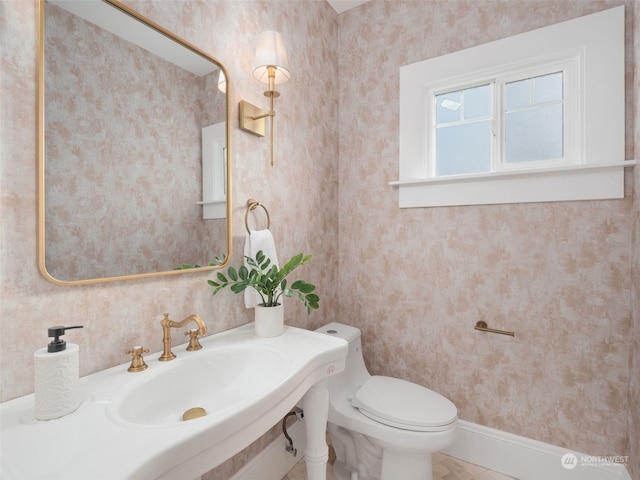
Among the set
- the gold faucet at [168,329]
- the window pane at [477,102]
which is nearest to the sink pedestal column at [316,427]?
the gold faucet at [168,329]

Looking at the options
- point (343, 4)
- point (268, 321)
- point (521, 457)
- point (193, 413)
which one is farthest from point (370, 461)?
point (343, 4)

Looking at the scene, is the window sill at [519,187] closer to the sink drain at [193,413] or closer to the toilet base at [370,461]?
the toilet base at [370,461]

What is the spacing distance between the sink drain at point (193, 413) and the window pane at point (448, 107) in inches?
68.2

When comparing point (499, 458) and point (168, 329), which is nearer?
point (168, 329)

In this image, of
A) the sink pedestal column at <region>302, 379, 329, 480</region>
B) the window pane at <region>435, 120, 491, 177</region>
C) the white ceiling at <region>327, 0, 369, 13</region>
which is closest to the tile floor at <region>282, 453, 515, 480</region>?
the sink pedestal column at <region>302, 379, 329, 480</region>

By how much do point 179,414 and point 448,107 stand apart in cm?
184

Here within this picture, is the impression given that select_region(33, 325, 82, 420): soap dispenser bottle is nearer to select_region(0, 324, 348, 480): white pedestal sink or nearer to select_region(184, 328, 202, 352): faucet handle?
select_region(0, 324, 348, 480): white pedestal sink

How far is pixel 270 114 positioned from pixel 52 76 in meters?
0.70

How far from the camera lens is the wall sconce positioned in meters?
1.28

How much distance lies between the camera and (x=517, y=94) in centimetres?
158

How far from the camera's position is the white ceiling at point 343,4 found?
1910 millimetres

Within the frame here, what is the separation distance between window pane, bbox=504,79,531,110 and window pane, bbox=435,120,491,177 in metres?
0.13

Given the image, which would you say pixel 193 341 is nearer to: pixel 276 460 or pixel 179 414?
pixel 179 414

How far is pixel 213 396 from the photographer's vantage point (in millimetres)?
Answer: 1005
